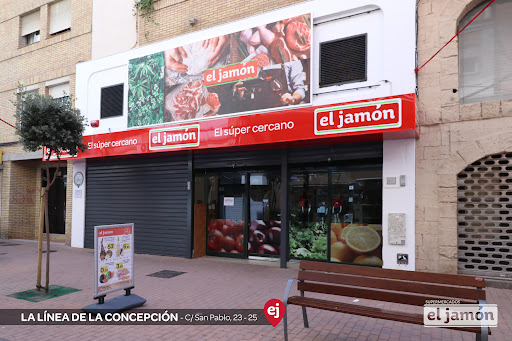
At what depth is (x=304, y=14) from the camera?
859 cm

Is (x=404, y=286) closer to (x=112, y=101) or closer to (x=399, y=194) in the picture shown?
(x=399, y=194)

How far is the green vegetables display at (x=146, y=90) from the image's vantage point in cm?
1059

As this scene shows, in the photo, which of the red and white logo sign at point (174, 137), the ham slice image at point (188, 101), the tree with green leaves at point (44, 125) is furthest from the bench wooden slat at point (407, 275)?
the ham slice image at point (188, 101)

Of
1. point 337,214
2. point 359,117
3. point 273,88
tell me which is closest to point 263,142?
point 273,88

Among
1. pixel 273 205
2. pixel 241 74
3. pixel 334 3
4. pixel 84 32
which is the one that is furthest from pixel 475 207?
pixel 84 32

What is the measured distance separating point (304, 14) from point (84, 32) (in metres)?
8.62

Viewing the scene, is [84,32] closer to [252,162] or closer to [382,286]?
[252,162]

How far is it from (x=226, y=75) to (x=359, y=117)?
399 centimetres

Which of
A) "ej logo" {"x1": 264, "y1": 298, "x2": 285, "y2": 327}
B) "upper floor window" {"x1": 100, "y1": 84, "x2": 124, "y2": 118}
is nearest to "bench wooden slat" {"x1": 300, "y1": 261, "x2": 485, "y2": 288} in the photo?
"ej logo" {"x1": 264, "y1": 298, "x2": 285, "y2": 327}

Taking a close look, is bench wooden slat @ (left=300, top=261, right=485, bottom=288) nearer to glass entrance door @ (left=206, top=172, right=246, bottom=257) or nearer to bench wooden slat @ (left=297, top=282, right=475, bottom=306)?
bench wooden slat @ (left=297, top=282, right=475, bottom=306)

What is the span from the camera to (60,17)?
13.9 metres

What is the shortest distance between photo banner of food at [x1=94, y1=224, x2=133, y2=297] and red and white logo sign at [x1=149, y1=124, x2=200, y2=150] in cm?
373

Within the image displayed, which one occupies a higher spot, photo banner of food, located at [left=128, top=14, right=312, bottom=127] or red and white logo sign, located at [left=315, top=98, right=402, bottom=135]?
photo banner of food, located at [left=128, top=14, right=312, bottom=127]

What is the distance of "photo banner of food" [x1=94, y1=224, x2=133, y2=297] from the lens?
5.23 m
